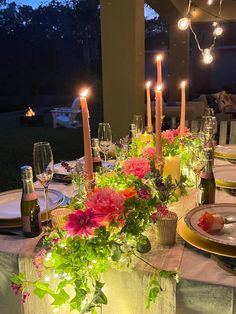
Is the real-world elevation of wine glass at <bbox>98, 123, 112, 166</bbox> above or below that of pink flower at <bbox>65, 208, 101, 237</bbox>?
above

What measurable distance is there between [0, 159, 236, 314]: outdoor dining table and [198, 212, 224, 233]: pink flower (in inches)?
2.8

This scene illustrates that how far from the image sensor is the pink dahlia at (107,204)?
0.78m

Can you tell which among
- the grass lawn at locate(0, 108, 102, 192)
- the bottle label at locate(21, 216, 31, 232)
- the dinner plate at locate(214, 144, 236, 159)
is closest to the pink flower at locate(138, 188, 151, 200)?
the bottle label at locate(21, 216, 31, 232)

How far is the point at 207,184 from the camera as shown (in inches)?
46.6

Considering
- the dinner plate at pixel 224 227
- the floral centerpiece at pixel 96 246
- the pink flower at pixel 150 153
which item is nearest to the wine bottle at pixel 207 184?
the dinner plate at pixel 224 227

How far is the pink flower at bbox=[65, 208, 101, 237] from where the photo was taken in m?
0.74

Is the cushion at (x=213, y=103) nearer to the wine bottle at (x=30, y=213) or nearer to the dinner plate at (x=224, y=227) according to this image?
the dinner plate at (x=224, y=227)

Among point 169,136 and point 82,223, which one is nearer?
point 82,223

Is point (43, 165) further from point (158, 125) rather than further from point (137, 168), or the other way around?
point (158, 125)

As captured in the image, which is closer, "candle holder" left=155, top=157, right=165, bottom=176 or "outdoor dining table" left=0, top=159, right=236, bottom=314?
"outdoor dining table" left=0, top=159, right=236, bottom=314

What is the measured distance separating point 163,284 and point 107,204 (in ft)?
0.72

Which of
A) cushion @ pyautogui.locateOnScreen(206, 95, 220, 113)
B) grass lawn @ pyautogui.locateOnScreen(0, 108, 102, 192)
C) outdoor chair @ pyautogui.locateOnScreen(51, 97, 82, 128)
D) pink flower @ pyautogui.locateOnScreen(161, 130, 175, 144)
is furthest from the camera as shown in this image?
outdoor chair @ pyautogui.locateOnScreen(51, 97, 82, 128)

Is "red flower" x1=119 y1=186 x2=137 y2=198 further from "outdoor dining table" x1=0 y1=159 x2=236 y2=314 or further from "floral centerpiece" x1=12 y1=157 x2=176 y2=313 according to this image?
→ "outdoor dining table" x1=0 y1=159 x2=236 y2=314

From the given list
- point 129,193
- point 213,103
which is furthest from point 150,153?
point 213,103
